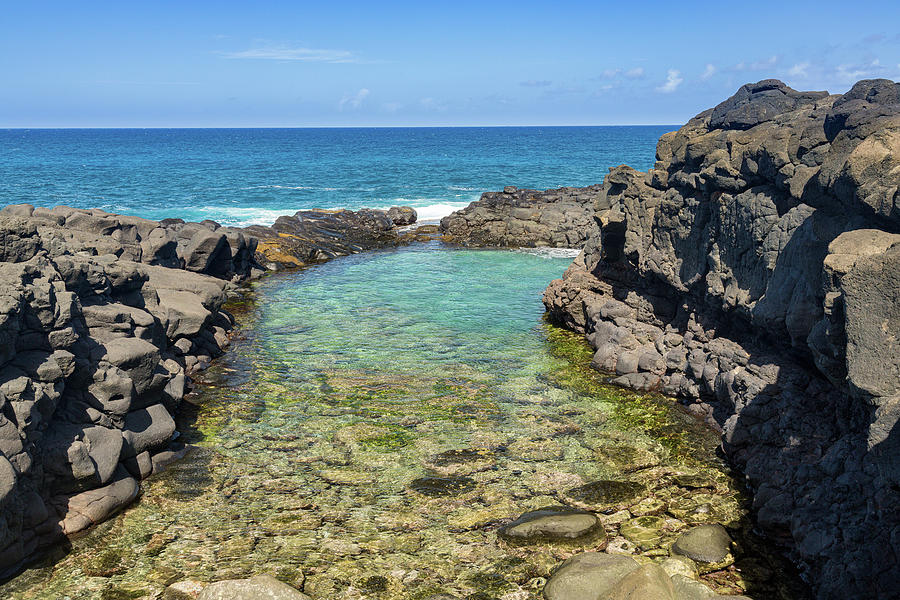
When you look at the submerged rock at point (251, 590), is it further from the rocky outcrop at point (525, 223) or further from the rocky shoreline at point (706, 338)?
the rocky outcrop at point (525, 223)

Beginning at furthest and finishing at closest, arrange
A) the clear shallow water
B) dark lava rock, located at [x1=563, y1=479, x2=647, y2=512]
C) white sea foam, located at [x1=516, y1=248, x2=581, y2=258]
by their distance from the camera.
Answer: white sea foam, located at [x1=516, y1=248, x2=581, y2=258]
dark lava rock, located at [x1=563, y1=479, x2=647, y2=512]
the clear shallow water

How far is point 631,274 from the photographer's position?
78.0 feet

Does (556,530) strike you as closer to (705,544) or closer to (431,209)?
(705,544)

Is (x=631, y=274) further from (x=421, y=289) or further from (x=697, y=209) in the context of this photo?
(x=421, y=289)

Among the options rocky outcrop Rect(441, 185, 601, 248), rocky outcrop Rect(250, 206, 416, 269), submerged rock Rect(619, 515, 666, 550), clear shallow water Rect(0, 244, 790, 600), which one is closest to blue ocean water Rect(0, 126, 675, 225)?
rocky outcrop Rect(250, 206, 416, 269)

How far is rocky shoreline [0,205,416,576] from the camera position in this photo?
1166 cm

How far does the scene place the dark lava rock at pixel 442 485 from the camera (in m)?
13.5

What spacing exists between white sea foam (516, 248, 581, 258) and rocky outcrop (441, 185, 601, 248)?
99 centimetres

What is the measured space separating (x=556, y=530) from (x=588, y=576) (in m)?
1.53

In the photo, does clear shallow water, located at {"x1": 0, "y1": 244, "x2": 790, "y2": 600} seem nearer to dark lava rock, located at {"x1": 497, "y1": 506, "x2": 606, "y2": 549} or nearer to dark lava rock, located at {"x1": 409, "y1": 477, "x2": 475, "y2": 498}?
dark lava rock, located at {"x1": 409, "y1": 477, "x2": 475, "y2": 498}

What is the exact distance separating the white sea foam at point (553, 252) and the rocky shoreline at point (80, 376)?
23558mm

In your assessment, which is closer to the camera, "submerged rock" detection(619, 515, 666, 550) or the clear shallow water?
the clear shallow water

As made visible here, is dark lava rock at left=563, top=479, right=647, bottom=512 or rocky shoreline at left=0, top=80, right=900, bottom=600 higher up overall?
rocky shoreline at left=0, top=80, right=900, bottom=600

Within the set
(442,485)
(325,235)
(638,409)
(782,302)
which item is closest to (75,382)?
(442,485)
